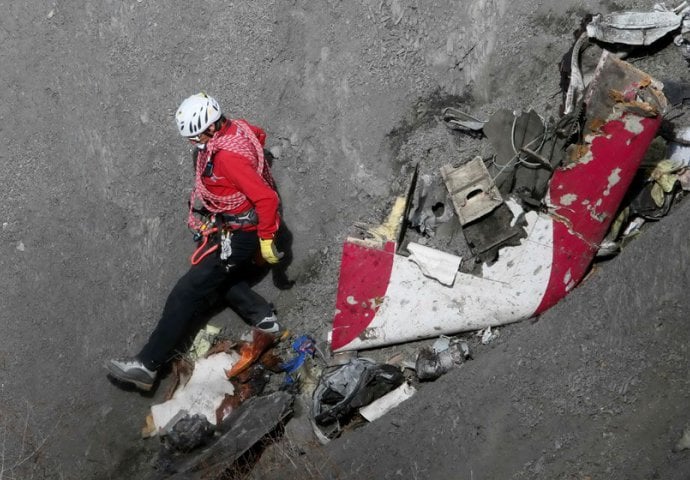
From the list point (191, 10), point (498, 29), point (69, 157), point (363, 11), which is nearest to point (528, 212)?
point (498, 29)

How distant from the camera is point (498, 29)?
19.0 ft

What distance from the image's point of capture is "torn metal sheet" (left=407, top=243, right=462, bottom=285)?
17.2 feet

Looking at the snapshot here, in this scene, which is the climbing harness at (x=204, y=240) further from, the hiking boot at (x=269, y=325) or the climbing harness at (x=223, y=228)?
the hiking boot at (x=269, y=325)

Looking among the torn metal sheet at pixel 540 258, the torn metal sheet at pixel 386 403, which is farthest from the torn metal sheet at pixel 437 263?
the torn metal sheet at pixel 386 403

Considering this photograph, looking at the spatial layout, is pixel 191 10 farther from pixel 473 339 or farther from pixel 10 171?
pixel 473 339

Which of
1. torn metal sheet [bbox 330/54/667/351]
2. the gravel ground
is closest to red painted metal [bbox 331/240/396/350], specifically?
torn metal sheet [bbox 330/54/667/351]

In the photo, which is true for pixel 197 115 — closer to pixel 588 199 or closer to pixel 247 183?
pixel 247 183

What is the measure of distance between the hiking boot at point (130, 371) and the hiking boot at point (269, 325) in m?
0.83

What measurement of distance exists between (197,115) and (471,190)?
188 cm

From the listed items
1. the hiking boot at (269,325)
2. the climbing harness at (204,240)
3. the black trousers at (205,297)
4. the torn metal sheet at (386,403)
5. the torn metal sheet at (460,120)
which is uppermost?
the climbing harness at (204,240)

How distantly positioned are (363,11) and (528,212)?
77.2 inches

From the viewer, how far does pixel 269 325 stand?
5.73m

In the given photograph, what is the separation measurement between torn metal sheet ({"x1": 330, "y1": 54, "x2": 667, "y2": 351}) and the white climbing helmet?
1.26 meters

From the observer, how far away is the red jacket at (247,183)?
4.85m
